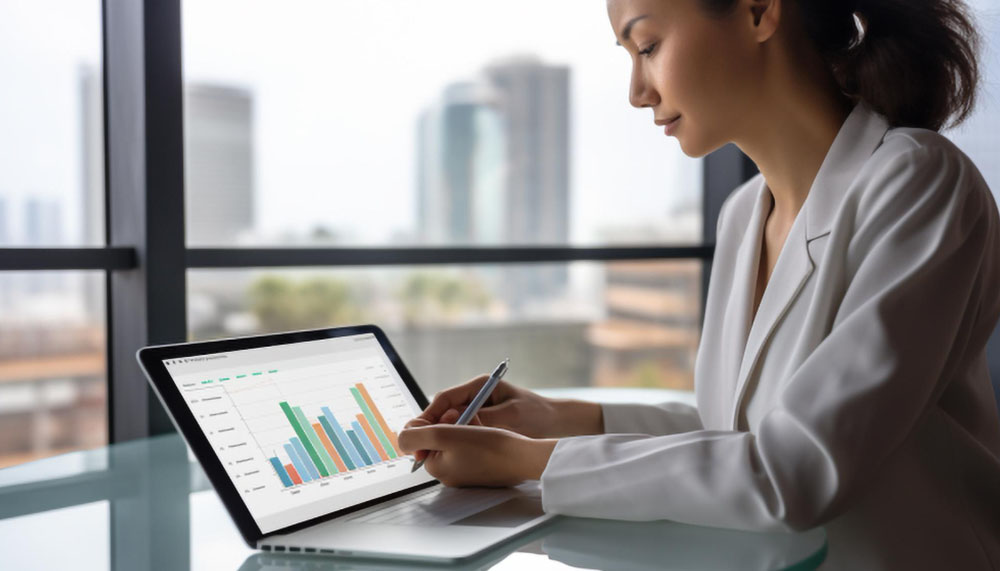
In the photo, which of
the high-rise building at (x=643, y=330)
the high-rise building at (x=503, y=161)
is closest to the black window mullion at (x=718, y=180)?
the high-rise building at (x=643, y=330)

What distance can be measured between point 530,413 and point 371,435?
0.24 meters

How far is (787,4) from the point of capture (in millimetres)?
984

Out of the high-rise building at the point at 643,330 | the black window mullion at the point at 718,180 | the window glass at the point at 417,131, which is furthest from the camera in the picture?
the high-rise building at the point at 643,330

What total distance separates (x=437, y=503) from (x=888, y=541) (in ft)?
1.51

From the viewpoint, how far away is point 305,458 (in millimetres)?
806

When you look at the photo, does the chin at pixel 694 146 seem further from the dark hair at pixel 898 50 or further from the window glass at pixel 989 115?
the window glass at pixel 989 115

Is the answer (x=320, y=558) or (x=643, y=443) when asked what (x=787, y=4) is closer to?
(x=643, y=443)

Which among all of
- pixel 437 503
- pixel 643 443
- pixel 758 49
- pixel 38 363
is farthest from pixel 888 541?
pixel 38 363

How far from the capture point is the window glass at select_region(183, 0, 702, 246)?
20.3 ft

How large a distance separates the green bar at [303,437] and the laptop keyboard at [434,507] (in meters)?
0.06

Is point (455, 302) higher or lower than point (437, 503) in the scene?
lower

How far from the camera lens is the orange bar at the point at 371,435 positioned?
88 centimetres

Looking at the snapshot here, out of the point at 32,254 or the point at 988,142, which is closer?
the point at 32,254

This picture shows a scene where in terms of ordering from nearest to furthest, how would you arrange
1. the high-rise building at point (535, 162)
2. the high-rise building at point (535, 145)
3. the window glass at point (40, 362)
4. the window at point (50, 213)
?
the window at point (50, 213) → the window glass at point (40, 362) → the high-rise building at point (535, 162) → the high-rise building at point (535, 145)
